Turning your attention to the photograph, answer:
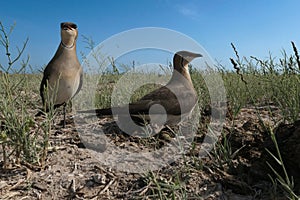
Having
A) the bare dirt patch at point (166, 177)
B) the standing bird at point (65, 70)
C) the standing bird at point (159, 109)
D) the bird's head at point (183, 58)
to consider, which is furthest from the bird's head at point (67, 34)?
the bare dirt patch at point (166, 177)

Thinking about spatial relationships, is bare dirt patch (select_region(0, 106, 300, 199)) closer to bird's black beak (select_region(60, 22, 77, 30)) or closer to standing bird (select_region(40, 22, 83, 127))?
standing bird (select_region(40, 22, 83, 127))

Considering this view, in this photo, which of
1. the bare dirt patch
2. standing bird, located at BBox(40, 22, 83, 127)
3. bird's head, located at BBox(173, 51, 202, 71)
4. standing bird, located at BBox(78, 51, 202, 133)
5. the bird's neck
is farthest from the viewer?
bird's head, located at BBox(173, 51, 202, 71)

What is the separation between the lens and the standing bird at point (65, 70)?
12.2 feet

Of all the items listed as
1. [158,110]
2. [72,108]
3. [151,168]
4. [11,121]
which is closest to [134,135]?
[158,110]

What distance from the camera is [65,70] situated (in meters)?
3.76

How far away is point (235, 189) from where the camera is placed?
1891 millimetres

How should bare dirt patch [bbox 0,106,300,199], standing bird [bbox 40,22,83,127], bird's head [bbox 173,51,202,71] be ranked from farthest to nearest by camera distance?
bird's head [bbox 173,51,202,71]
standing bird [bbox 40,22,83,127]
bare dirt patch [bbox 0,106,300,199]

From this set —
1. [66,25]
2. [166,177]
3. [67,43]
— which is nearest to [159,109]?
[166,177]

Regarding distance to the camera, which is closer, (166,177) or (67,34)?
(166,177)

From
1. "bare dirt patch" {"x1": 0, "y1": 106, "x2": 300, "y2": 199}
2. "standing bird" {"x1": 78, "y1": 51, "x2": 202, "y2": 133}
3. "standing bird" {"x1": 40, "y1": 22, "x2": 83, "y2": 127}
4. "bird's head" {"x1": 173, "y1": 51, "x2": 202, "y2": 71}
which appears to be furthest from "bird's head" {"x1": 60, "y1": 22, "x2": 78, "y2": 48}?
"bare dirt patch" {"x1": 0, "y1": 106, "x2": 300, "y2": 199}

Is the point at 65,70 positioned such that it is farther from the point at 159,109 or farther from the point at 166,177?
the point at 166,177

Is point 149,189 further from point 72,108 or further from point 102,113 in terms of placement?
point 72,108

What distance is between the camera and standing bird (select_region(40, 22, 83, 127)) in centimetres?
371

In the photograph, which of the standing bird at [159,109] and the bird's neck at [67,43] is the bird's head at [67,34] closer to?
the bird's neck at [67,43]
